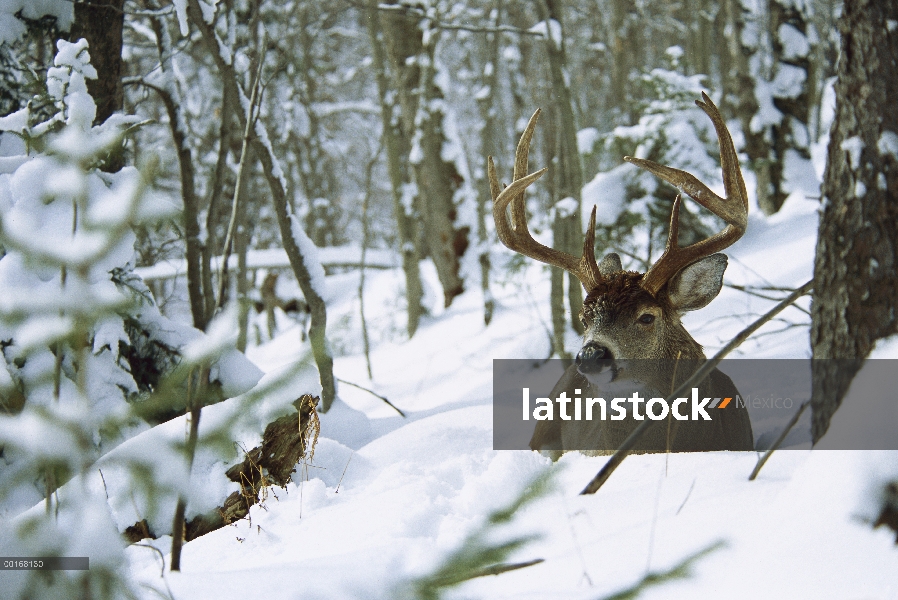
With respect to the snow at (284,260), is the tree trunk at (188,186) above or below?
above

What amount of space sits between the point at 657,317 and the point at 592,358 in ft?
1.80

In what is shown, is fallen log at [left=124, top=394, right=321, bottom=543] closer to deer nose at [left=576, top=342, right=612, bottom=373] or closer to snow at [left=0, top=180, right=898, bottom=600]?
snow at [left=0, top=180, right=898, bottom=600]

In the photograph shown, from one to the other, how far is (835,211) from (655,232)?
531 cm

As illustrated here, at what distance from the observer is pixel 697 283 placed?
3627 millimetres

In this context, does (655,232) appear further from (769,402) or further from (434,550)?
(434,550)

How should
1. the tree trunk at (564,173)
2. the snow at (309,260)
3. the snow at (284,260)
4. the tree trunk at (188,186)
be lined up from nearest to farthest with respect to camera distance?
the snow at (309,260)
the tree trunk at (188,186)
the tree trunk at (564,173)
the snow at (284,260)

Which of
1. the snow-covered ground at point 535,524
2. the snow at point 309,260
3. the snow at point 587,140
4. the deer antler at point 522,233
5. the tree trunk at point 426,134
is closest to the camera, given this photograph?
the snow-covered ground at point 535,524

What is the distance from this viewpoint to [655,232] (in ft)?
26.9

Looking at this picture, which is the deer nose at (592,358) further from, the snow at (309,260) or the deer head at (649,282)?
the snow at (309,260)

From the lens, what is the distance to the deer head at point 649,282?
3.37 m

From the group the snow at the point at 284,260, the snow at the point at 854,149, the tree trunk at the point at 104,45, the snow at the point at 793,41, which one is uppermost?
the snow at the point at 793,41

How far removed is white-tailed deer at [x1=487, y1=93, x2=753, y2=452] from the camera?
3.41m

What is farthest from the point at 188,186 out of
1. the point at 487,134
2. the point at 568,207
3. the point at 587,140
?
the point at 487,134

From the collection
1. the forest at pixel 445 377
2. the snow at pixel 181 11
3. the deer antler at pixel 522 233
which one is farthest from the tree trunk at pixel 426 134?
the deer antler at pixel 522 233
